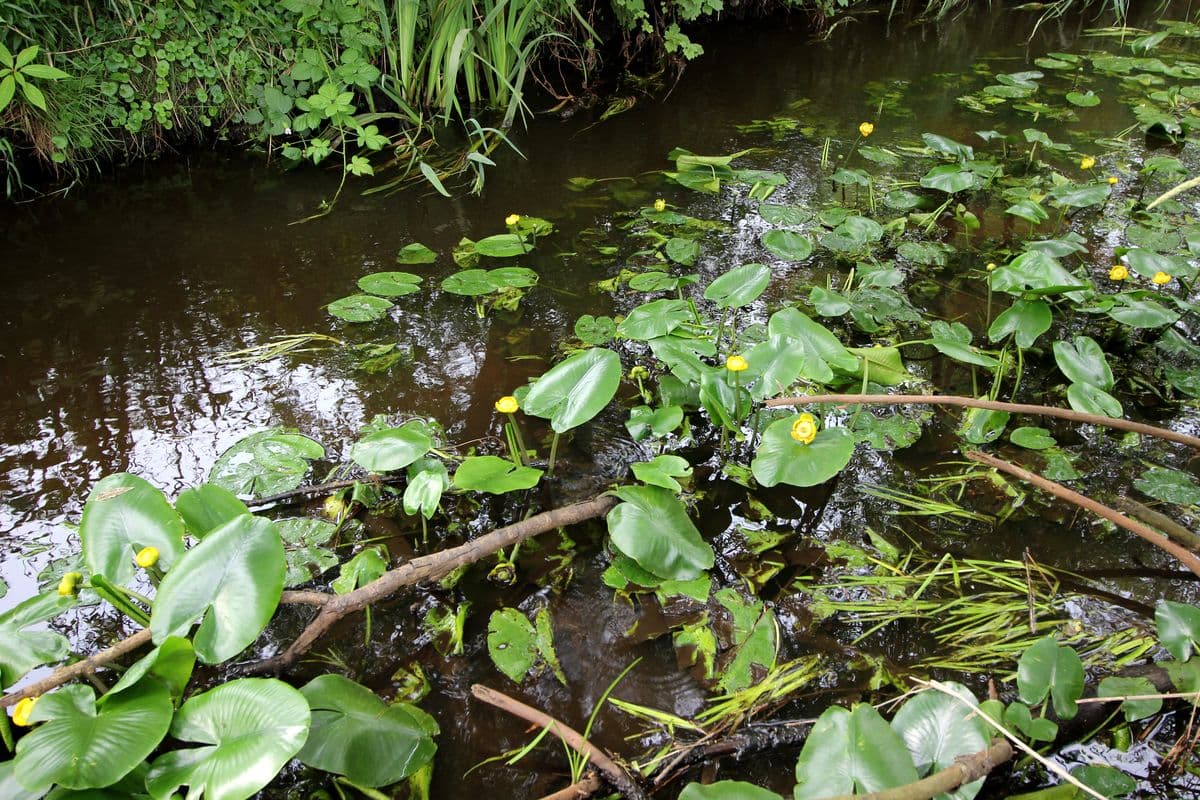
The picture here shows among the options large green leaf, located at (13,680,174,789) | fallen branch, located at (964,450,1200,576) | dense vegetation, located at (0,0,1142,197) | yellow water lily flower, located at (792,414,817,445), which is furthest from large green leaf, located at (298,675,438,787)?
dense vegetation, located at (0,0,1142,197)

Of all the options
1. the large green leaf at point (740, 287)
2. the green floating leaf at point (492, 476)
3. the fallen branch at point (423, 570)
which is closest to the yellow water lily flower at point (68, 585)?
the fallen branch at point (423, 570)

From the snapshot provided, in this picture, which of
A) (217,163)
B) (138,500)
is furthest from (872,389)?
(217,163)

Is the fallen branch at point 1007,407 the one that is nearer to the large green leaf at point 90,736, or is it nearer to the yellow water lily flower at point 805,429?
the yellow water lily flower at point 805,429

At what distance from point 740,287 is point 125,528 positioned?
151 centimetres

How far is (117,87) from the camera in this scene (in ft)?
9.62

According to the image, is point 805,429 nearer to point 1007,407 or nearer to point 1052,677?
point 1007,407

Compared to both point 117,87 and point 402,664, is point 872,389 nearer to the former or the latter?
point 402,664

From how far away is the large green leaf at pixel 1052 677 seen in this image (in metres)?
1.15

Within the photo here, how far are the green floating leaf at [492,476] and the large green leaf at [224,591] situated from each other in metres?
0.41

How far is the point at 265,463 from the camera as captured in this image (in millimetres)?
1731

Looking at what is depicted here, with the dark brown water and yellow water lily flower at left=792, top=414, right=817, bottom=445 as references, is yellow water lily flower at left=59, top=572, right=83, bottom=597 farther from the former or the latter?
yellow water lily flower at left=792, top=414, right=817, bottom=445

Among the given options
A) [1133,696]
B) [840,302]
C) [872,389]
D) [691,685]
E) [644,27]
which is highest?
[644,27]

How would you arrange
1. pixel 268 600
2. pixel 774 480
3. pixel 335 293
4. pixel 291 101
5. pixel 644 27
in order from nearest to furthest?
pixel 268 600, pixel 774 480, pixel 335 293, pixel 291 101, pixel 644 27

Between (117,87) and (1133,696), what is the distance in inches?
146
